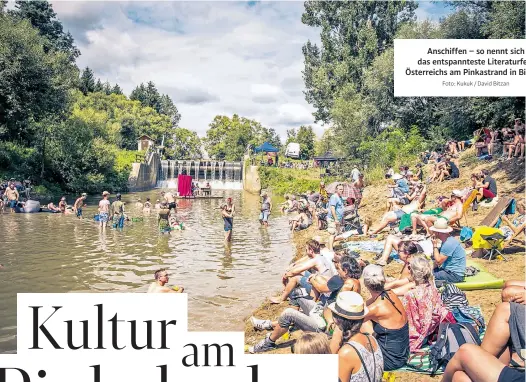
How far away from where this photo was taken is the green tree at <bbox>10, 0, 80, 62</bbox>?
45.2m

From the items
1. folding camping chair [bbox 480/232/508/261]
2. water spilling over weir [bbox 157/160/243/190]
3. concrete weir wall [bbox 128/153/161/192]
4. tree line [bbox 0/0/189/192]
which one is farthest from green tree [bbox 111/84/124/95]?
folding camping chair [bbox 480/232/508/261]

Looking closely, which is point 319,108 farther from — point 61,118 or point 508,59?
point 508,59

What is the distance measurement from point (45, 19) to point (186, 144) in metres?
32.0

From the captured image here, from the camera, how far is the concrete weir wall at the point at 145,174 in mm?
40531

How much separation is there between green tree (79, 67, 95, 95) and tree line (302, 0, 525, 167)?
39672 mm

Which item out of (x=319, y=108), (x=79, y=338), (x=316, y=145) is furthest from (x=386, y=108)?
(x=316, y=145)

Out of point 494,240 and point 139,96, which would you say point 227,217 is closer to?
point 494,240

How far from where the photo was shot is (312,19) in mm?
35906

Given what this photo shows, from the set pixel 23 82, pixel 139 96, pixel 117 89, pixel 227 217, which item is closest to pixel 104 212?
pixel 227 217

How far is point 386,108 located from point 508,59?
21624mm

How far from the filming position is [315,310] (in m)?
5.88

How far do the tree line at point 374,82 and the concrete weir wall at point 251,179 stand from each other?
29.6 feet

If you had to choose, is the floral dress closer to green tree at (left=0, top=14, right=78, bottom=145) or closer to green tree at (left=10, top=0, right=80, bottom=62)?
green tree at (left=0, top=14, right=78, bottom=145)

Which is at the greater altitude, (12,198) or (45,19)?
(45,19)
